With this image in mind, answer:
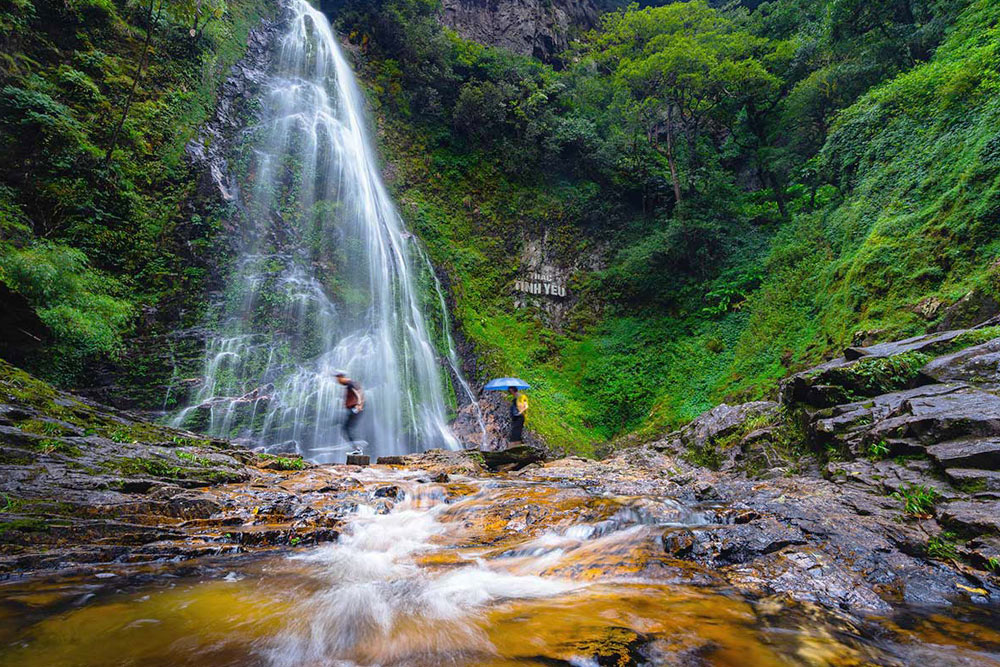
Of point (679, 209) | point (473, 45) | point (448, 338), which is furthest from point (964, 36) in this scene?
point (473, 45)

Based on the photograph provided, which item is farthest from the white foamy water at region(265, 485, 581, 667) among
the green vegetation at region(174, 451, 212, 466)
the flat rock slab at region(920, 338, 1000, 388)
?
the flat rock slab at region(920, 338, 1000, 388)

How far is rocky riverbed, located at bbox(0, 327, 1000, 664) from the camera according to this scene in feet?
6.91

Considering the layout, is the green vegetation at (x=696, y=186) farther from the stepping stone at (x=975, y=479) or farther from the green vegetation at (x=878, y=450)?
the stepping stone at (x=975, y=479)

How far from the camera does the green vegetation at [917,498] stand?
3.46 metres

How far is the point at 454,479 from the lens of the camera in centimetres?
700

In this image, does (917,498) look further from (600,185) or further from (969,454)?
(600,185)

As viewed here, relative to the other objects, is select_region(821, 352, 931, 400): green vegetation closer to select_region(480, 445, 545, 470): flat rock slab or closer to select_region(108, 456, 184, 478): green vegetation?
select_region(480, 445, 545, 470): flat rock slab

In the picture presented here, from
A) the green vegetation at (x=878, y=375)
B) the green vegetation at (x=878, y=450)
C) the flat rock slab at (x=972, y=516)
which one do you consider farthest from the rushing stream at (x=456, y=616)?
the green vegetation at (x=878, y=375)

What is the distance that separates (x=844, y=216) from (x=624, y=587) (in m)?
14.4

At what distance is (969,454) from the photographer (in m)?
3.57

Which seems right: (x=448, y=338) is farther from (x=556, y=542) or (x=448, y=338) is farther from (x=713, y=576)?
(x=713, y=576)

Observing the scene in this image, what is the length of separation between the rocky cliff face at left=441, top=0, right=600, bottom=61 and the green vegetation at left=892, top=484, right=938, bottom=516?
1181 inches

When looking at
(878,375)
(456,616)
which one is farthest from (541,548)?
(878,375)

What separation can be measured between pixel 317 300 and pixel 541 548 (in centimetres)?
1200
